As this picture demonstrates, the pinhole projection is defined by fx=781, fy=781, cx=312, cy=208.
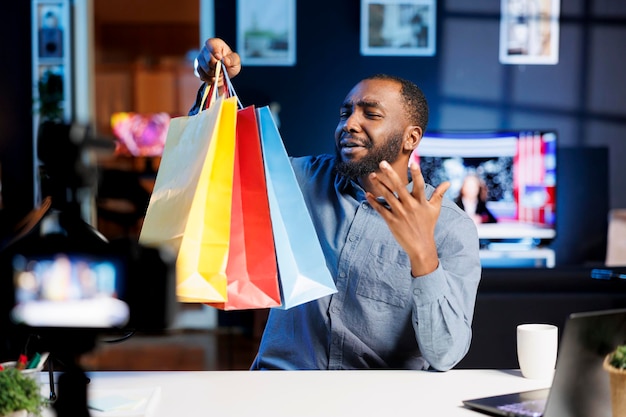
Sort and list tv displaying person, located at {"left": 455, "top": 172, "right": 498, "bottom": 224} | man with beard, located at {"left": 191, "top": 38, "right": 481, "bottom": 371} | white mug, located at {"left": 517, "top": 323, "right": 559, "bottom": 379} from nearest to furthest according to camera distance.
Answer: white mug, located at {"left": 517, "top": 323, "right": 559, "bottom": 379} → man with beard, located at {"left": 191, "top": 38, "right": 481, "bottom": 371} → tv displaying person, located at {"left": 455, "top": 172, "right": 498, "bottom": 224}

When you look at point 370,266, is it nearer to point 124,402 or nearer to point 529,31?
point 124,402

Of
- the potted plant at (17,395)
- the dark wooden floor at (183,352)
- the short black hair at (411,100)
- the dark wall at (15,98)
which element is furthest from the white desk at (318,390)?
the dark wall at (15,98)

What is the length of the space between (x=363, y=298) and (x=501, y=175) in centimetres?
328

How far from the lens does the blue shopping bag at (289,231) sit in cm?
124

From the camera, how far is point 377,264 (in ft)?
5.62

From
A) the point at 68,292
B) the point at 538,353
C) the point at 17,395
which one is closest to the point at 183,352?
the point at 538,353

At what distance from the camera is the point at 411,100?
1815mm

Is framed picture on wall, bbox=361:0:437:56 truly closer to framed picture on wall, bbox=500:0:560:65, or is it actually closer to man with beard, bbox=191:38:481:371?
framed picture on wall, bbox=500:0:560:65

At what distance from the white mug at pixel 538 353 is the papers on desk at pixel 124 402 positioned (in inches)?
25.9

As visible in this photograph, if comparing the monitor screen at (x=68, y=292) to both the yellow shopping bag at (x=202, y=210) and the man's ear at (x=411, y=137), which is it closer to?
the yellow shopping bag at (x=202, y=210)

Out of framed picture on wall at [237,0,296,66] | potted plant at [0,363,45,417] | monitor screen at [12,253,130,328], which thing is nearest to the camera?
monitor screen at [12,253,130,328]

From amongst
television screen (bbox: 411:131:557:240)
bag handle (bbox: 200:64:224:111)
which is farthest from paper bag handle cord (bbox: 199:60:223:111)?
television screen (bbox: 411:131:557:240)

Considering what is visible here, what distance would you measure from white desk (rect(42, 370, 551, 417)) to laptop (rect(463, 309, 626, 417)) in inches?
5.7

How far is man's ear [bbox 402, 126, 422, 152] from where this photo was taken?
5.96ft
